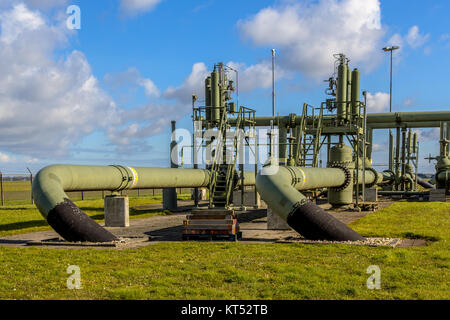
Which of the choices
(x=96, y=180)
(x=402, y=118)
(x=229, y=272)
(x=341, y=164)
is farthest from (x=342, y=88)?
(x=229, y=272)

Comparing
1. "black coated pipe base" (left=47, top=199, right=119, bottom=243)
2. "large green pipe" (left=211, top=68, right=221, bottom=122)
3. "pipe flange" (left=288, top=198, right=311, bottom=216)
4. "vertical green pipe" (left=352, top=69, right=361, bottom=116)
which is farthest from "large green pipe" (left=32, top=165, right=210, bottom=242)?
"vertical green pipe" (left=352, top=69, right=361, bottom=116)

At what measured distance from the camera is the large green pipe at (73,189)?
12.3 m

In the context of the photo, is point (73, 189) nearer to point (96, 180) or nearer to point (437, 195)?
point (96, 180)

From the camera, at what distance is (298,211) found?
12438 mm

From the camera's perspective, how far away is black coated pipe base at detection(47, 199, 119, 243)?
12211mm

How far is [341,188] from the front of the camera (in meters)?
23.5

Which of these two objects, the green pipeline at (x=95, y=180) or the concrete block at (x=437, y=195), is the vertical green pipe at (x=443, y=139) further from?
the green pipeline at (x=95, y=180)

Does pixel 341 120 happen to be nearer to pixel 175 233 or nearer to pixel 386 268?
pixel 175 233

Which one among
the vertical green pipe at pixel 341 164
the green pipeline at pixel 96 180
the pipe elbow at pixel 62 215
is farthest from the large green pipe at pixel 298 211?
the vertical green pipe at pixel 341 164

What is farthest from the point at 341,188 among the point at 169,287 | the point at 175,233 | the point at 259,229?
the point at 169,287

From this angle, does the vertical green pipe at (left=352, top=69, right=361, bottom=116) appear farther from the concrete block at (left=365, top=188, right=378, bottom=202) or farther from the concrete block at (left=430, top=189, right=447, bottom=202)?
the concrete block at (left=430, top=189, right=447, bottom=202)

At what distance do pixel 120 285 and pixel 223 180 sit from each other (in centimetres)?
1260

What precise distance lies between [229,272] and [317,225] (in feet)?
14.4

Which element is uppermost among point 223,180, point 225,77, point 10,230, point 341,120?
point 225,77
